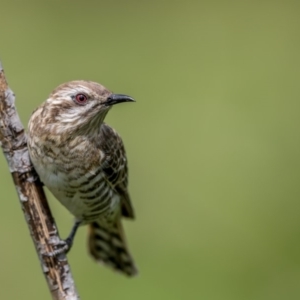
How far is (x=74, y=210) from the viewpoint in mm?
7094

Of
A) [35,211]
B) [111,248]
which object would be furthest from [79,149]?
[111,248]

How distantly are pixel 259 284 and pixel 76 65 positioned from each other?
4.04 metres

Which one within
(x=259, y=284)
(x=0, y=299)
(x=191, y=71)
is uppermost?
(x=191, y=71)

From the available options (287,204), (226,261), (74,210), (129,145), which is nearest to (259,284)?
(226,261)

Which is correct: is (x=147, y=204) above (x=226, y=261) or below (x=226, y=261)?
above

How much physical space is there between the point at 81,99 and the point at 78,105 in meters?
0.05

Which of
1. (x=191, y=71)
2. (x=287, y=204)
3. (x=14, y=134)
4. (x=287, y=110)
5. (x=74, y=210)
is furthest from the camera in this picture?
(x=191, y=71)

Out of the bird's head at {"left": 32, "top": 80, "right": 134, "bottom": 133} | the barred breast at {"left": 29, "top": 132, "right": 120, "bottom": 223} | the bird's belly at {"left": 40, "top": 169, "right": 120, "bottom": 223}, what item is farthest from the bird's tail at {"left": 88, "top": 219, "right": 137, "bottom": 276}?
the bird's head at {"left": 32, "top": 80, "right": 134, "bottom": 133}

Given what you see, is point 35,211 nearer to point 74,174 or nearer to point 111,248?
point 74,174

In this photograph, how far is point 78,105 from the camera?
21.4 feet

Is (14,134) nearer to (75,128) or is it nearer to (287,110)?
(75,128)

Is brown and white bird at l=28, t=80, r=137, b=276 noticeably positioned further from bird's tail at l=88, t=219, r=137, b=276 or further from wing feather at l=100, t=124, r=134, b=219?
bird's tail at l=88, t=219, r=137, b=276

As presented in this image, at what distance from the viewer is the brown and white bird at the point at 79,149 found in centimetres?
648

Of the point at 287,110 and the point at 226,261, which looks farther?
the point at 287,110
